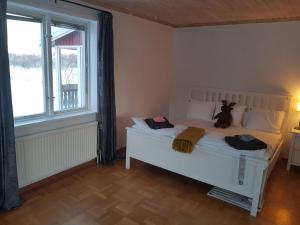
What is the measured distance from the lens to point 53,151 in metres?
2.81

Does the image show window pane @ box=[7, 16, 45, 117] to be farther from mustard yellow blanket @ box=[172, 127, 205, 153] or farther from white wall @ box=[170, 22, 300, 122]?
white wall @ box=[170, 22, 300, 122]

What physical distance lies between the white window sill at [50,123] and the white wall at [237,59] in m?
2.19

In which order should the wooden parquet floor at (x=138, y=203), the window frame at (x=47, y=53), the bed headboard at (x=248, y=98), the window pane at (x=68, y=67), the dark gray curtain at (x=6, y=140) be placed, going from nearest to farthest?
the dark gray curtain at (x=6, y=140) → the wooden parquet floor at (x=138, y=203) → the window frame at (x=47, y=53) → the window pane at (x=68, y=67) → the bed headboard at (x=248, y=98)

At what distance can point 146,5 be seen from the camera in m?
3.04

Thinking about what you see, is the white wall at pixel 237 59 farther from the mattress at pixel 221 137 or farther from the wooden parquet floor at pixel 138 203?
the wooden parquet floor at pixel 138 203

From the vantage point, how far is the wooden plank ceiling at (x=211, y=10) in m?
2.81

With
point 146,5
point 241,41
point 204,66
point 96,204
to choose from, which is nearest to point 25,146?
point 96,204

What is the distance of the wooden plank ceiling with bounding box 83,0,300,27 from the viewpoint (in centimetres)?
281

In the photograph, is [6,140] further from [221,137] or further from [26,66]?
[221,137]

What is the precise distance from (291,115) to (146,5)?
2757 mm

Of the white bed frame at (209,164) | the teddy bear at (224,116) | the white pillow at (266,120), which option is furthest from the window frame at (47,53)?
the white pillow at (266,120)

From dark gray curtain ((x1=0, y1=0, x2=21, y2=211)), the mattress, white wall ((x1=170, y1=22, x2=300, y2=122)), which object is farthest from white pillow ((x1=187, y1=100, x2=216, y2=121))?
dark gray curtain ((x1=0, y1=0, x2=21, y2=211))

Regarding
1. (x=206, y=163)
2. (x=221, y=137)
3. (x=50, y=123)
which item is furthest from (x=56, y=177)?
(x=221, y=137)

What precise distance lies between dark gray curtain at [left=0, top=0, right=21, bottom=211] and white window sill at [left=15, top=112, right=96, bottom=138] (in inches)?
9.7
